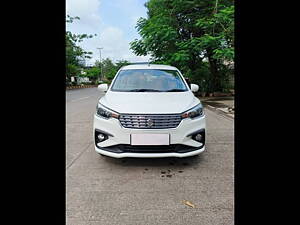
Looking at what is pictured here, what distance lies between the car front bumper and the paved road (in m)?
0.28

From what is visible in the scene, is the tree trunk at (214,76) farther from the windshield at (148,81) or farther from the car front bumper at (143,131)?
the car front bumper at (143,131)

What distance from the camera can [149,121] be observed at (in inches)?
105

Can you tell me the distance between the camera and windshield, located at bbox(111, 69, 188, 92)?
3582 mm

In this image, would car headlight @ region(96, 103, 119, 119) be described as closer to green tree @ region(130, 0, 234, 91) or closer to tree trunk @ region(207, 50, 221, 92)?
green tree @ region(130, 0, 234, 91)

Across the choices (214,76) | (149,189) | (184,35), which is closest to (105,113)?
(149,189)

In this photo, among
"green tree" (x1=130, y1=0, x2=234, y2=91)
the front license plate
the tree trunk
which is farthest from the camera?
the tree trunk

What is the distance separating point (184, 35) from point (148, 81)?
387 inches

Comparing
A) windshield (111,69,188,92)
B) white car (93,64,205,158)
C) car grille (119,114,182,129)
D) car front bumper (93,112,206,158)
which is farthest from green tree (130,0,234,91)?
car grille (119,114,182,129)

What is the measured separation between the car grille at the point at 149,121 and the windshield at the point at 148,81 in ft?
2.97
